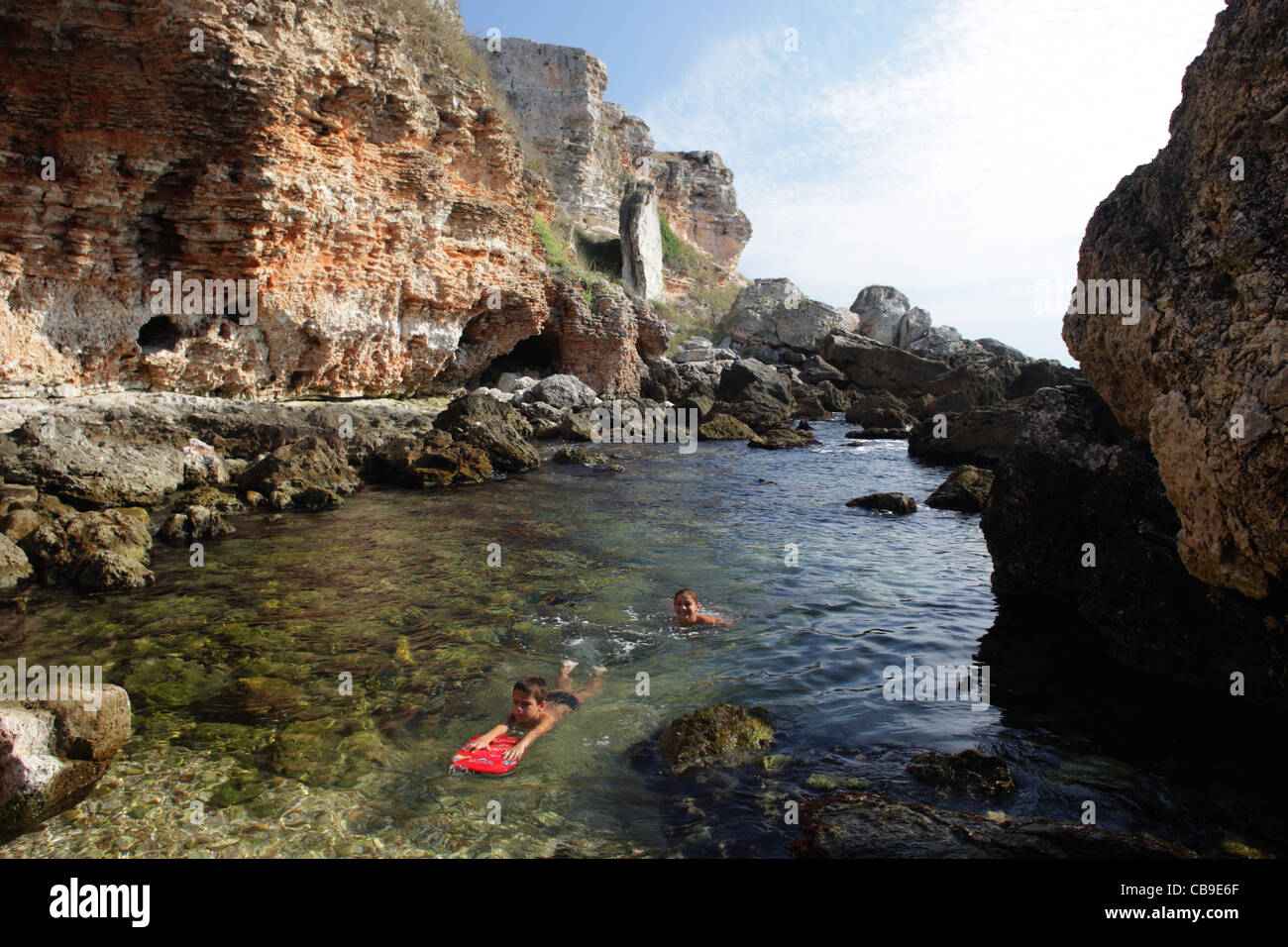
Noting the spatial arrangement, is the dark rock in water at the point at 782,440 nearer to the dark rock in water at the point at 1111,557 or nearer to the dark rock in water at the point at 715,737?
the dark rock in water at the point at 1111,557

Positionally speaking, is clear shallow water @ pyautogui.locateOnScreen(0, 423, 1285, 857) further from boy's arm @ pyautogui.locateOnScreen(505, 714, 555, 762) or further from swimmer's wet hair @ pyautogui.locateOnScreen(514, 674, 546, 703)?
swimmer's wet hair @ pyautogui.locateOnScreen(514, 674, 546, 703)

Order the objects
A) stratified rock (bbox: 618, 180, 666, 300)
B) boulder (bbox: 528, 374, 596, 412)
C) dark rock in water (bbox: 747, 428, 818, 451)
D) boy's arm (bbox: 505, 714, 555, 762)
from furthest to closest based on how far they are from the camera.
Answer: stratified rock (bbox: 618, 180, 666, 300) < boulder (bbox: 528, 374, 596, 412) < dark rock in water (bbox: 747, 428, 818, 451) < boy's arm (bbox: 505, 714, 555, 762)

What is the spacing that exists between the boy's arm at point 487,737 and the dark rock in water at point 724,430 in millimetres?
20106

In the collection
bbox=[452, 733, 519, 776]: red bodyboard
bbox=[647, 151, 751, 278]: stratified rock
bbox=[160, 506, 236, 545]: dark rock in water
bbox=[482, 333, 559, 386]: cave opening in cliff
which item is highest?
bbox=[647, 151, 751, 278]: stratified rock

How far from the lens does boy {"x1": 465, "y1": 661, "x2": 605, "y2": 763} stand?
5.18 meters

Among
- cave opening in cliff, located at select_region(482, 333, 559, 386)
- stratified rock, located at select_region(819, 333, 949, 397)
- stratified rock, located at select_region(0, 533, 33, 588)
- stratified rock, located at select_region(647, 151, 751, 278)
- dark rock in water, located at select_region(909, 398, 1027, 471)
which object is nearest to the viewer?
stratified rock, located at select_region(0, 533, 33, 588)

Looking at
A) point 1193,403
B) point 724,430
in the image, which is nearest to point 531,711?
point 1193,403

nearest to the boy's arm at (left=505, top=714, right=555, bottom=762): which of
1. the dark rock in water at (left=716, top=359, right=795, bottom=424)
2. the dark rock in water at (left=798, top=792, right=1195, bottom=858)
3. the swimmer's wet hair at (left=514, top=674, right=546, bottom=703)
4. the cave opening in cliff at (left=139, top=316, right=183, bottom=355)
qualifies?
the swimmer's wet hair at (left=514, top=674, right=546, bottom=703)

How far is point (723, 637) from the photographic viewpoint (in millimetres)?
7395

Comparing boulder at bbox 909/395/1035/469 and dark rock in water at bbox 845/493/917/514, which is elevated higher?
boulder at bbox 909/395/1035/469

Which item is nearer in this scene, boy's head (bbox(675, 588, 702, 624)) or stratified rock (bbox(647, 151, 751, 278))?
boy's head (bbox(675, 588, 702, 624))

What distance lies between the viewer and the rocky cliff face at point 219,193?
41.4 feet

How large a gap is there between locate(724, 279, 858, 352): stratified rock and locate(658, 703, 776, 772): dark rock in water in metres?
41.2
